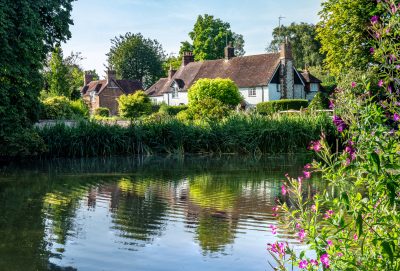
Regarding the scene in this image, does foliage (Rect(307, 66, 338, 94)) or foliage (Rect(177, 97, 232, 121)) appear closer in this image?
foliage (Rect(177, 97, 232, 121))

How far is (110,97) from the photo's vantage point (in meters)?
66.4

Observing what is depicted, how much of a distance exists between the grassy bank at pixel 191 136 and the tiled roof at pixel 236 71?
2642 cm

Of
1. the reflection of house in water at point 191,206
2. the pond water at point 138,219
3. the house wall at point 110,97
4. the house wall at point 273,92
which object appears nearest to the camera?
the pond water at point 138,219

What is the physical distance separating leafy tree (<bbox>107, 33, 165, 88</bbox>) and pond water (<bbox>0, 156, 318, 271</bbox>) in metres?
66.0

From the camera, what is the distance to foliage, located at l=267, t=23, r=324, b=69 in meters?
78.7

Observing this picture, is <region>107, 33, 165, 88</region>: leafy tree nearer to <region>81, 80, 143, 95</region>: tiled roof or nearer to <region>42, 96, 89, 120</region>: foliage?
<region>81, 80, 143, 95</region>: tiled roof

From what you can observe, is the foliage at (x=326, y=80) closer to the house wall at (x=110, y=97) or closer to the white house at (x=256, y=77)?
the white house at (x=256, y=77)

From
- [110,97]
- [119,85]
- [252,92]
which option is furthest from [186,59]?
[252,92]

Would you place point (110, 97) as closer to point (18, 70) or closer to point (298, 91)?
point (298, 91)

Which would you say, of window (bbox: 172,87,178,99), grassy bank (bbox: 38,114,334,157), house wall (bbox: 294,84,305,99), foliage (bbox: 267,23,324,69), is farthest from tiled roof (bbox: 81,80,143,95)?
grassy bank (bbox: 38,114,334,157)

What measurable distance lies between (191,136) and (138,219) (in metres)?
16.1

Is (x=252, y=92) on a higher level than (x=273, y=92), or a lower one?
higher

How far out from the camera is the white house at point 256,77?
51.2 metres

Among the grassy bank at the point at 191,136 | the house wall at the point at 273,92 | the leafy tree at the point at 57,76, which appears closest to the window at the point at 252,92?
the house wall at the point at 273,92
